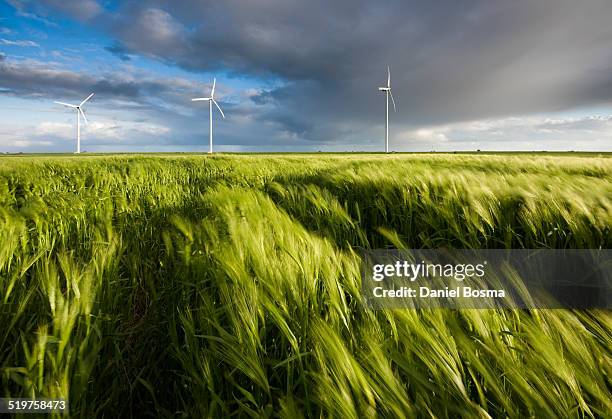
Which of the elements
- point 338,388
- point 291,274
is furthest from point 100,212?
point 338,388

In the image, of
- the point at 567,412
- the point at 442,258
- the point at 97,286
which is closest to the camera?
the point at 567,412

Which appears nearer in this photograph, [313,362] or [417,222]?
[313,362]

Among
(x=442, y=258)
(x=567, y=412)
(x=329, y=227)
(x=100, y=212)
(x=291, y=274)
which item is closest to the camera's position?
(x=567, y=412)

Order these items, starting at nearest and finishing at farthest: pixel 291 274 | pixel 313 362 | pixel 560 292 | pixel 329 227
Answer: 1. pixel 313 362
2. pixel 291 274
3. pixel 560 292
4. pixel 329 227

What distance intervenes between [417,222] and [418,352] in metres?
2.10

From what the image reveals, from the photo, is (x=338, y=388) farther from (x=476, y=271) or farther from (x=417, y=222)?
(x=417, y=222)

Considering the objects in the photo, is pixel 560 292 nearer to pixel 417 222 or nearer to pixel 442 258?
pixel 442 258

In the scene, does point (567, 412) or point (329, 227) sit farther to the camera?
point (329, 227)

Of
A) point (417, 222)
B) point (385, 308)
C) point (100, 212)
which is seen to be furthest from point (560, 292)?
point (100, 212)

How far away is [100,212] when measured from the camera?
Answer: 2785 mm

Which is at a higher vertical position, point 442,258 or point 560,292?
point 442,258

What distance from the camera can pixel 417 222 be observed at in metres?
2.70

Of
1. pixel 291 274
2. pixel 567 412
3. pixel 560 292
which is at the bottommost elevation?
pixel 560 292

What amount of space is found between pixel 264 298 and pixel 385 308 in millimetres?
322
